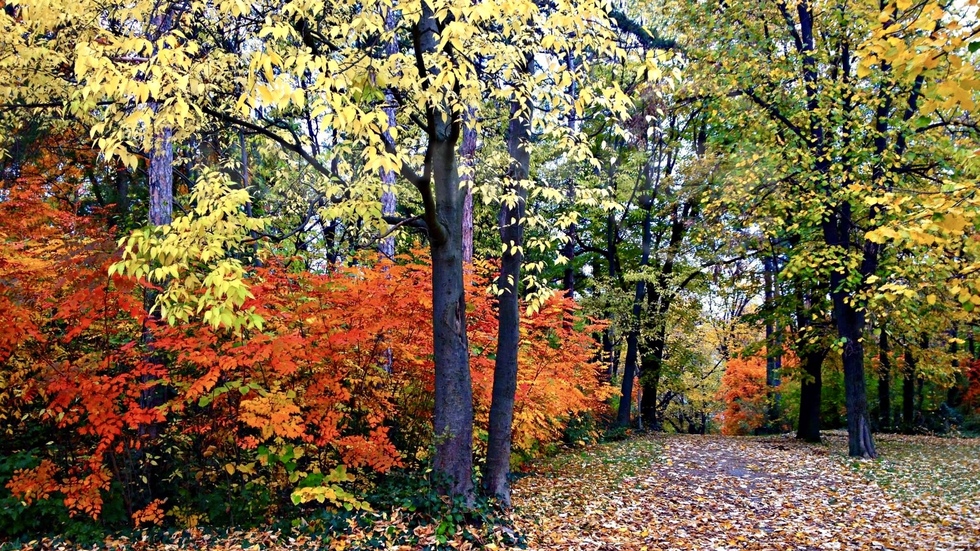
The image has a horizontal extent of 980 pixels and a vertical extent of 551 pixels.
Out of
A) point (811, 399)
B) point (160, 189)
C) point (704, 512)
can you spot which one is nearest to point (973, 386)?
point (811, 399)

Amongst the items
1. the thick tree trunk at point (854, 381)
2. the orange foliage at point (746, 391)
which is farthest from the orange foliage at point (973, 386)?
the thick tree trunk at point (854, 381)

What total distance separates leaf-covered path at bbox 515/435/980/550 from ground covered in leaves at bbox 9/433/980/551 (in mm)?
16

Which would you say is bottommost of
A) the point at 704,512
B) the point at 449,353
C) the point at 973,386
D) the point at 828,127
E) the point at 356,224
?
the point at 704,512

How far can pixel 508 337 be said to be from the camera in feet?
20.5

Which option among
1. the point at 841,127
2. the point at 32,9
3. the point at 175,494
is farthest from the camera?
the point at 841,127

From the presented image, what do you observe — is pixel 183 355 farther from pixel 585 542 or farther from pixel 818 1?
pixel 818 1

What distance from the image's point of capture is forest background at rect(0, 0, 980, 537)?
4.11m

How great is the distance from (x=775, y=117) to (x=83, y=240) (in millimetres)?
11394

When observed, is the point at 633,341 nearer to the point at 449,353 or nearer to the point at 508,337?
the point at 508,337

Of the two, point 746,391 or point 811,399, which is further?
point 746,391

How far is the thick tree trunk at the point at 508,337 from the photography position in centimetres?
605

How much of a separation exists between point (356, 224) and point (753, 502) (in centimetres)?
616

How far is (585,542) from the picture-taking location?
539cm

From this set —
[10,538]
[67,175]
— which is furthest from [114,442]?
[67,175]
